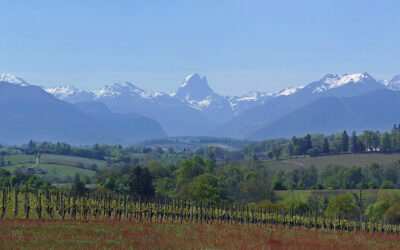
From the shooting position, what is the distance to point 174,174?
193375 millimetres

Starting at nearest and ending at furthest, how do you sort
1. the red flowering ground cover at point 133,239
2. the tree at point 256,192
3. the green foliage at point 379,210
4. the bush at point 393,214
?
the red flowering ground cover at point 133,239
the bush at point 393,214
the green foliage at point 379,210
the tree at point 256,192

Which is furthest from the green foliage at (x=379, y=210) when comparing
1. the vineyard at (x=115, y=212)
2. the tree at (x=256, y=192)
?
the vineyard at (x=115, y=212)

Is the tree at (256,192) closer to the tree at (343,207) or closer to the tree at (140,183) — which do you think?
the tree at (343,207)

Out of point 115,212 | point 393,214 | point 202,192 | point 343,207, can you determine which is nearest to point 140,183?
point 202,192

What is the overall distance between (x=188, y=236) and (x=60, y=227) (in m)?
11.4

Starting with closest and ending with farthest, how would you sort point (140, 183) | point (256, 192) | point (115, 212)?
point (115, 212) < point (140, 183) < point (256, 192)

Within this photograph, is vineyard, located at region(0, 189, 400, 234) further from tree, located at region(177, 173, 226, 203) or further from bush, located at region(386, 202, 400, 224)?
tree, located at region(177, 173, 226, 203)

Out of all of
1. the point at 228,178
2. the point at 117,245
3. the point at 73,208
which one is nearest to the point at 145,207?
the point at 73,208

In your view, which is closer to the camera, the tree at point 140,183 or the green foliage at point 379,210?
the green foliage at point 379,210

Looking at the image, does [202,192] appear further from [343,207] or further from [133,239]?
[133,239]

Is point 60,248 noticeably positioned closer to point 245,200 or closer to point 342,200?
point 342,200

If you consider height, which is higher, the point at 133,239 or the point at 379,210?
the point at 133,239

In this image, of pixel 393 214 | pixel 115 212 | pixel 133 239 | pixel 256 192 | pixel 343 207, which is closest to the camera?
pixel 133 239

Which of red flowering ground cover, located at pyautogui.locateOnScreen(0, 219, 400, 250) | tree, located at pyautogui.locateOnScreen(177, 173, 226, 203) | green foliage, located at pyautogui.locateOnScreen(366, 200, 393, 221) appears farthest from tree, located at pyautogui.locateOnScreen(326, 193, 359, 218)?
red flowering ground cover, located at pyautogui.locateOnScreen(0, 219, 400, 250)
